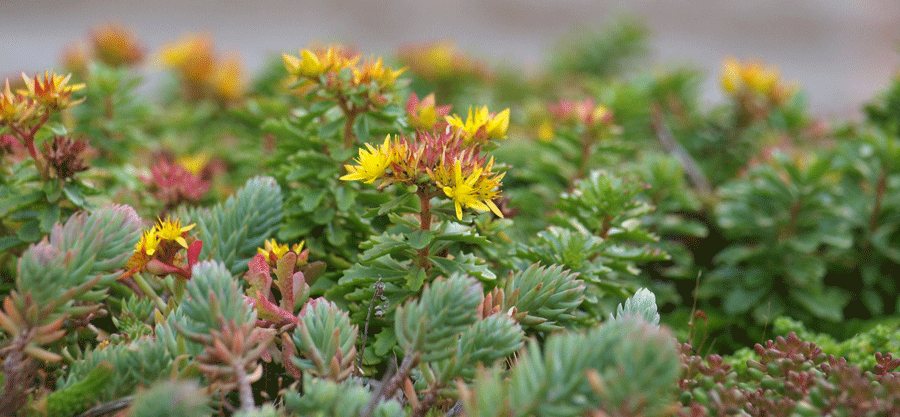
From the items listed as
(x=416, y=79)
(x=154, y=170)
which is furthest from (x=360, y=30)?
(x=154, y=170)

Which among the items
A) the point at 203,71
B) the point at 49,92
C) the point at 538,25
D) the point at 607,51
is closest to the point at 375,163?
the point at 49,92

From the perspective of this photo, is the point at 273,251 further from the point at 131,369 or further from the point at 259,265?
the point at 131,369

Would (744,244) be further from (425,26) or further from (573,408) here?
(425,26)

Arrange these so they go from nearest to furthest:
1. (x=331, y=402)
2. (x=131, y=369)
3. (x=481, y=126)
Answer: (x=331, y=402) → (x=131, y=369) → (x=481, y=126)

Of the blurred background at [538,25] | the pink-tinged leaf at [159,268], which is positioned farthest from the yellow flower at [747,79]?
the blurred background at [538,25]

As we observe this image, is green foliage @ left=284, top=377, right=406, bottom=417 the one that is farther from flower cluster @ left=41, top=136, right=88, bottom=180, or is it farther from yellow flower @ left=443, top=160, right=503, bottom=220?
flower cluster @ left=41, top=136, right=88, bottom=180

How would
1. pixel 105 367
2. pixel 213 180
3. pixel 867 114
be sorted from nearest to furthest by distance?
pixel 105 367 → pixel 213 180 → pixel 867 114
